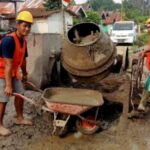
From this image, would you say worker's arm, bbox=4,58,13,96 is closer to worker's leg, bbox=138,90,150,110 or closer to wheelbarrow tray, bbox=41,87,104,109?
wheelbarrow tray, bbox=41,87,104,109

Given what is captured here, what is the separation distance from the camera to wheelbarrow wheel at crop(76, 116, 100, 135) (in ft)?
18.3

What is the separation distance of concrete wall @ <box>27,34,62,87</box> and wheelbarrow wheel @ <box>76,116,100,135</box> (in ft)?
4.46

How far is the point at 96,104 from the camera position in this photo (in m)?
5.25

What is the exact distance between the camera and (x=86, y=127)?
222 inches

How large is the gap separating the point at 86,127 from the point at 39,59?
1.68 meters

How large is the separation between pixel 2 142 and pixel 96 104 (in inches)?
58.2

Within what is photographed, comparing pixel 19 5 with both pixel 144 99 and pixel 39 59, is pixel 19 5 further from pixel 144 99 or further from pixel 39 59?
pixel 144 99

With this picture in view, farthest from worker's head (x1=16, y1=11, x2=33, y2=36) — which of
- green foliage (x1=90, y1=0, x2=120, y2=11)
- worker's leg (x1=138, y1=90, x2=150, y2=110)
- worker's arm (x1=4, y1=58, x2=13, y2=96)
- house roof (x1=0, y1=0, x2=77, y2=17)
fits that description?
green foliage (x1=90, y1=0, x2=120, y2=11)

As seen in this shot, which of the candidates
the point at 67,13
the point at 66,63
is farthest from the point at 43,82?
the point at 67,13

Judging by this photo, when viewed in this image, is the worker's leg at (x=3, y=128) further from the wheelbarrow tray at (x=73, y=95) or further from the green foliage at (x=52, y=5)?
the green foliage at (x=52, y=5)

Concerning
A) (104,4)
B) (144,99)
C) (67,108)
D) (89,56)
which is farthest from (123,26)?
(104,4)

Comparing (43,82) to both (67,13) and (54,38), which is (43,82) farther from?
(67,13)

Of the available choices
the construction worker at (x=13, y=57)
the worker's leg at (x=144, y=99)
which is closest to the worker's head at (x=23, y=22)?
the construction worker at (x=13, y=57)

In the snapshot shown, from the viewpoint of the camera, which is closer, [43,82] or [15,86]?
[15,86]
